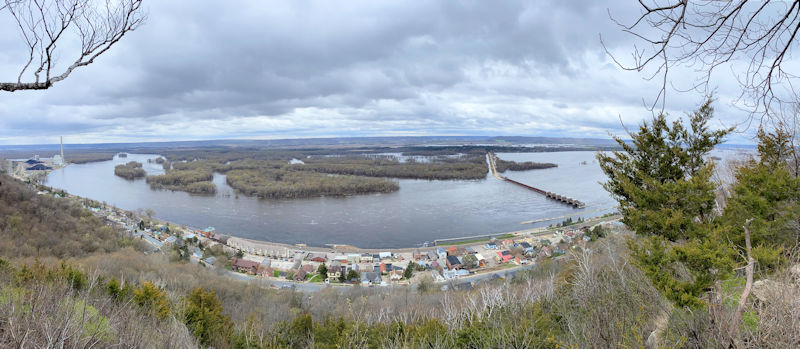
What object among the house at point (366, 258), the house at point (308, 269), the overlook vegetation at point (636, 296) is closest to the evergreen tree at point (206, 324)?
the overlook vegetation at point (636, 296)

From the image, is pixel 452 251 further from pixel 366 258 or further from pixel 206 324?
pixel 206 324

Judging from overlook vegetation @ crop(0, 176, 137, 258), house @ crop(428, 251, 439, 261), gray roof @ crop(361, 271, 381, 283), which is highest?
overlook vegetation @ crop(0, 176, 137, 258)

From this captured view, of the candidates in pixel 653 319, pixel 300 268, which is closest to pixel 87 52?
pixel 653 319

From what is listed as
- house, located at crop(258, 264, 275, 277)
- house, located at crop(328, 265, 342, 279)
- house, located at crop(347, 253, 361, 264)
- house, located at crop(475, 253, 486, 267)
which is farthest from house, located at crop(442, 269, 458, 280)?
house, located at crop(258, 264, 275, 277)

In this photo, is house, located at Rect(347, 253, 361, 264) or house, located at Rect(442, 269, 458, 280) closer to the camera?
house, located at Rect(442, 269, 458, 280)

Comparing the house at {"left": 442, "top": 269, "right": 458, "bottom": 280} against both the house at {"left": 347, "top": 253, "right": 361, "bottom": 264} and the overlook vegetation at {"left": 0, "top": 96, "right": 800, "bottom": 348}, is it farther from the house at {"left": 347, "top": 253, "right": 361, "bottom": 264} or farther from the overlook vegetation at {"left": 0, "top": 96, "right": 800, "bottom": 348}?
the overlook vegetation at {"left": 0, "top": 96, "right": 800, "bottom": 348}

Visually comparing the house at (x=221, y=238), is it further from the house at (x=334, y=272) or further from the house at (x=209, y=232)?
the house at (x=334, y=272)

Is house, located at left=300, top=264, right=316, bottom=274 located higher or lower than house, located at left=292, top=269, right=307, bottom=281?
higher
